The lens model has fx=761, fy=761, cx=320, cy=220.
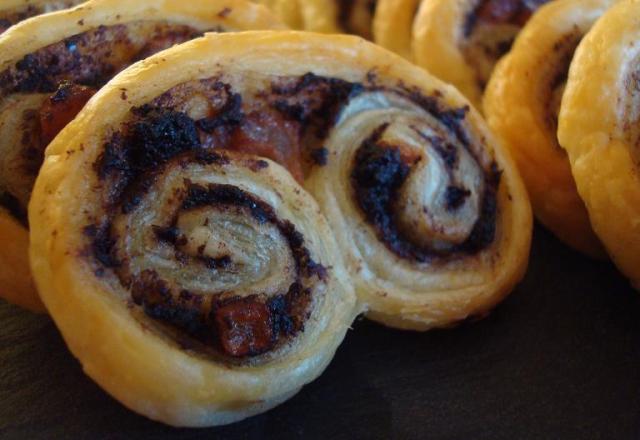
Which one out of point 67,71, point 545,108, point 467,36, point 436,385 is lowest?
point 436,385

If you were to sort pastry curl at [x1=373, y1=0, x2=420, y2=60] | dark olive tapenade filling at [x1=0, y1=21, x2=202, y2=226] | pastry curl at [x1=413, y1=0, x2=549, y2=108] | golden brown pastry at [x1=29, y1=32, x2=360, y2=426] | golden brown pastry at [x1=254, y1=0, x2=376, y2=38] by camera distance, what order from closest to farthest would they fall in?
golden brown pastry at [x1=29, y1=32, x2=360, y2=426] < dark olive tapenade filling at [x1=0, y1=21, x2=202, y2=226] < pastry curl at [x1=413, y1=0, x2=549, y2=108] < pastry curl at [x1=373, y1=0, x2=420, y2=60] < golden brown pastry at [x1=254, y1=0, x2=376, y2=38]

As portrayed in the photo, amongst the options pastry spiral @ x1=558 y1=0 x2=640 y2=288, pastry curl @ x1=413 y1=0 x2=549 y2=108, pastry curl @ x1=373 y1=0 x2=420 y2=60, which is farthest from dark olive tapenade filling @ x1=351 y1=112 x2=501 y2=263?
pastry curl @ x1=373 y1=0 x2=420 y2=60

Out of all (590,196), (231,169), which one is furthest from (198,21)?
(590,196)

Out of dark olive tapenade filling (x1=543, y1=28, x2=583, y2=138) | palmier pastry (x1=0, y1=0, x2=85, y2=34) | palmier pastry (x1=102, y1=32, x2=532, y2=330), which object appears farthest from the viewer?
dark olive tapenade filling (x1=543, y1=28, x2=583, y2=138)

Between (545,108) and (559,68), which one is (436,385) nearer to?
(545,108)

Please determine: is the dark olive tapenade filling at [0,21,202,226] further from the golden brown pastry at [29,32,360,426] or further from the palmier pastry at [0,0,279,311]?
the golden brown pastry at [29,32,360,426]

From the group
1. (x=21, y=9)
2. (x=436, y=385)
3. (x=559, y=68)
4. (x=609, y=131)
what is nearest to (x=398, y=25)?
(x=559, y=68)
